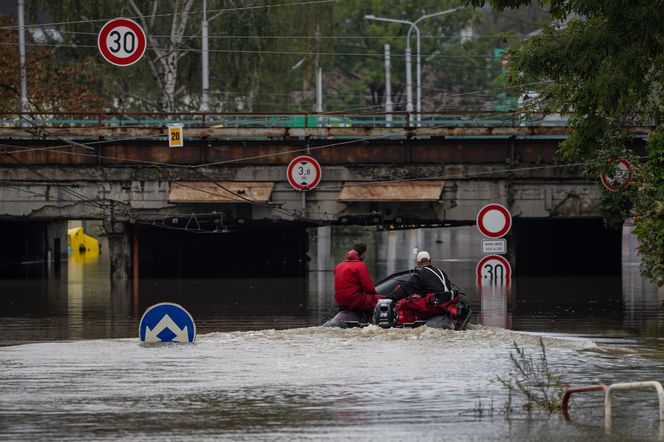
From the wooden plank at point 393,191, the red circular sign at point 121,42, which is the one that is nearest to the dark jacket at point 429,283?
the red circular sign at point 121,42

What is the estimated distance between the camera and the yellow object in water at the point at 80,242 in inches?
3450

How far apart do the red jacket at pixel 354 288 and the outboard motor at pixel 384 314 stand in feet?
2.15

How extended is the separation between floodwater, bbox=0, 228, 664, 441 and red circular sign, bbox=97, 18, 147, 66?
8.78 metres

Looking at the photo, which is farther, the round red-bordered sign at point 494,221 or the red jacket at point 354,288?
the round red-bordered sign at point 494,221

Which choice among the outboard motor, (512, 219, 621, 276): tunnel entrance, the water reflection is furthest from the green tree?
(512, 219, 621, 276): tunnel entrance

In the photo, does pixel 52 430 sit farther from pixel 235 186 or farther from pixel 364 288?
pixel 235 186

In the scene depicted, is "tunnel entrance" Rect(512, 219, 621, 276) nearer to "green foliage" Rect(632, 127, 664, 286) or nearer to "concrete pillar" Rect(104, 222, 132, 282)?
"concrete pillar" Rect(104, 222, 132, 282)

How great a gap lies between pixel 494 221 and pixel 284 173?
54.9 feet

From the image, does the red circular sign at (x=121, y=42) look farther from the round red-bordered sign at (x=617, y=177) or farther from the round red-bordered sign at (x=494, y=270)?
the round red-bordered sign at (x=494, y=270)

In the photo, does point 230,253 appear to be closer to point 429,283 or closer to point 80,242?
point 80,242

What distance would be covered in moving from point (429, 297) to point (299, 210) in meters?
22.1

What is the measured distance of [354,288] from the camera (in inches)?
930

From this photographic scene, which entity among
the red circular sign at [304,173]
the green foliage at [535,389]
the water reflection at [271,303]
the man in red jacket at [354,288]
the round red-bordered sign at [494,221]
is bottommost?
the water reflection at [271,303]

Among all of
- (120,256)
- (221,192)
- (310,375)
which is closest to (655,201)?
(310,375)
